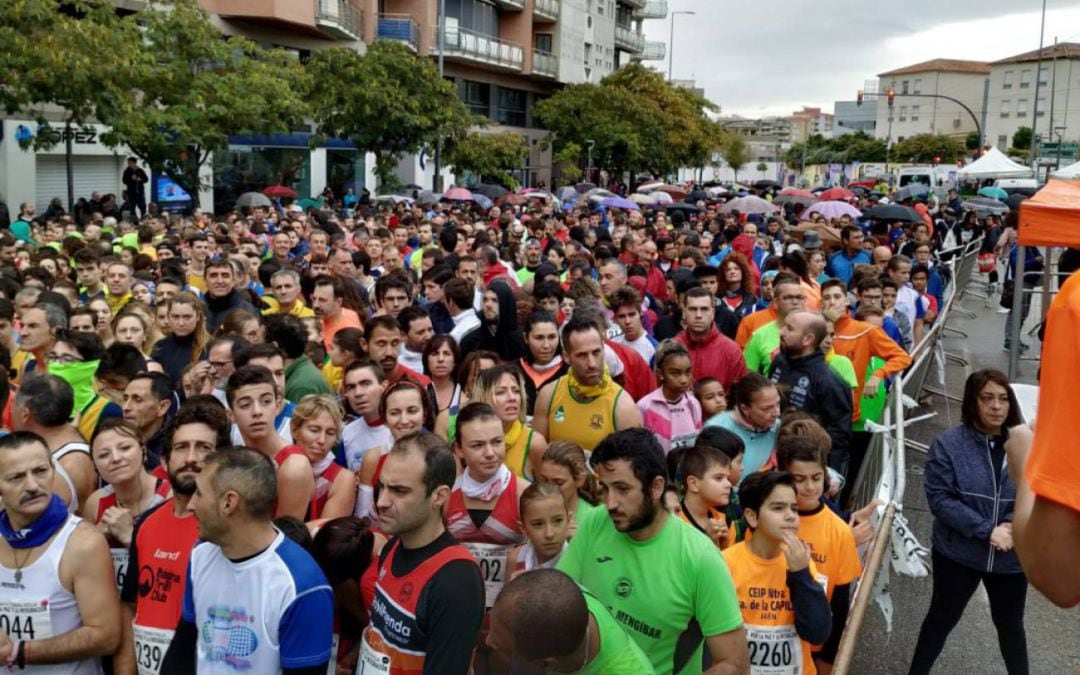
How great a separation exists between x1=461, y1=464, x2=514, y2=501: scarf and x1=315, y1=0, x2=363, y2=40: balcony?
Answer: 33716 mm

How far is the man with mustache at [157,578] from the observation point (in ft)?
11.6

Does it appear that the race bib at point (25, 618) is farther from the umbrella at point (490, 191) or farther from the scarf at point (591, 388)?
the umbrella at point (490, 191)

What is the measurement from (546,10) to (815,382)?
51025 mm

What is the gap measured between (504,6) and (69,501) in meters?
49.2

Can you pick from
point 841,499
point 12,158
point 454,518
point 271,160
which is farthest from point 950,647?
point 271,160

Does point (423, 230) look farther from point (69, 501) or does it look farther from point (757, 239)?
point (69, 501)

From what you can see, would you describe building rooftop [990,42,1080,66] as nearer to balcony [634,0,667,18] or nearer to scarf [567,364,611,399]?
balcony [634,0,667,18]

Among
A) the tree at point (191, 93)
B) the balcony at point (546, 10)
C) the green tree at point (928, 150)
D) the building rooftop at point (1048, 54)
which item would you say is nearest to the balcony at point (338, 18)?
the tree at point (191, 93)

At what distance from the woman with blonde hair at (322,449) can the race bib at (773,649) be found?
6.13 ft

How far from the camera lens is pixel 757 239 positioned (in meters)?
14.9

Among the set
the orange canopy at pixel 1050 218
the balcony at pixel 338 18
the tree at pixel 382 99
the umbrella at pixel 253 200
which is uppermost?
the balcony at pixel 338 18

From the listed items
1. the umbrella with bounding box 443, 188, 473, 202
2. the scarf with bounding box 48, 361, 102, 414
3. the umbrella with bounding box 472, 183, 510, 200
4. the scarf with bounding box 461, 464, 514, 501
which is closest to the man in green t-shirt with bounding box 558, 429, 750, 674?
the scarf with bounding box 461, 464, 514, 501

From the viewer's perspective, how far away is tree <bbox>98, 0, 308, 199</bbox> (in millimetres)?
22031

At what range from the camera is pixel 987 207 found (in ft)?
101
